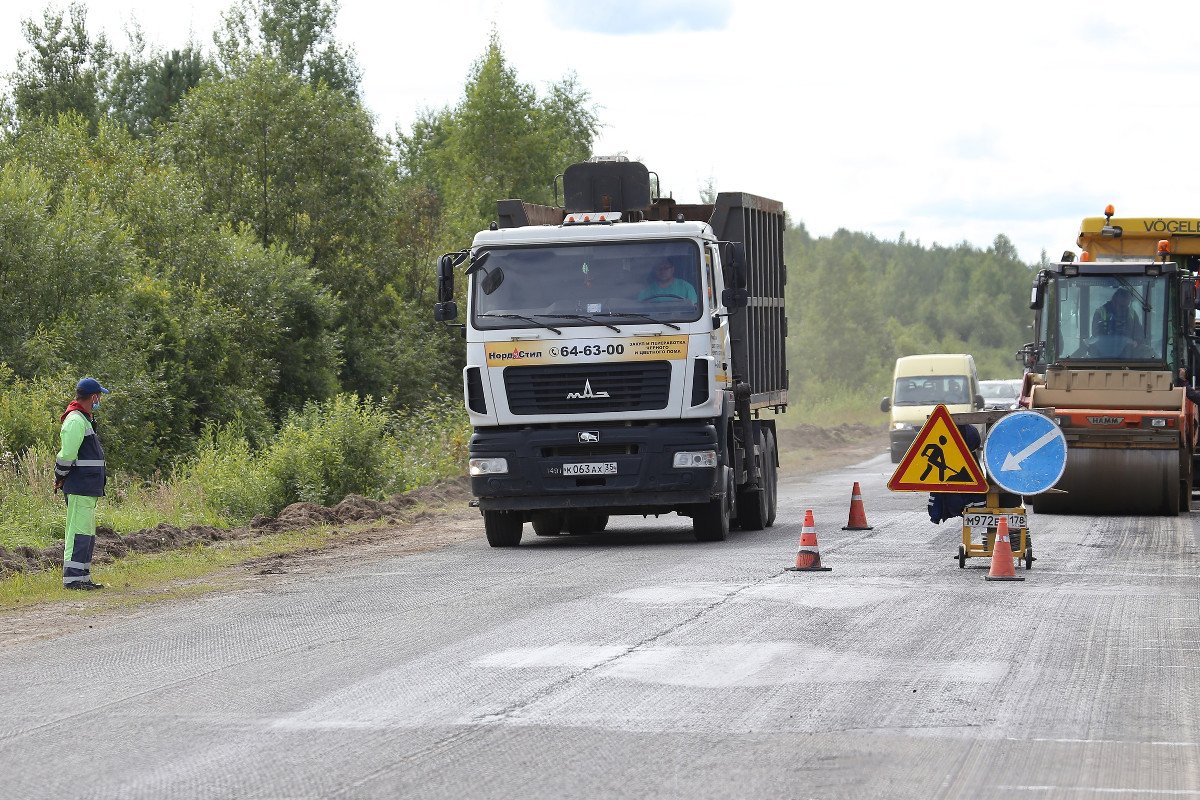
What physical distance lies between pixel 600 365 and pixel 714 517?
2219 millimetres

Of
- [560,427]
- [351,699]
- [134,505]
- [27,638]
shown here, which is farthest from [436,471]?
[351,699]

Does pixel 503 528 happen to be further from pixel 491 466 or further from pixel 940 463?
pixel 940 463

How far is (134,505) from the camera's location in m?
22.3

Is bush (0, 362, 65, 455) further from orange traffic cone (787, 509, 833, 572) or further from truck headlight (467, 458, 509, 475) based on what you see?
orange traffic cone (787, 509, 833, 572)

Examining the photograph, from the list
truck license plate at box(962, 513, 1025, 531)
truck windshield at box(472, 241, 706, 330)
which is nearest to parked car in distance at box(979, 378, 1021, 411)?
truck windshield at box(472, 241, 706, 330)

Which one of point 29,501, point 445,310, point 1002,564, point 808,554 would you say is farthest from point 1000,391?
point 1002,564

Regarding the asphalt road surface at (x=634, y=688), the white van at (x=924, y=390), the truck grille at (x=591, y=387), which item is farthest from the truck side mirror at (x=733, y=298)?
the white van at (x=924, y=390)

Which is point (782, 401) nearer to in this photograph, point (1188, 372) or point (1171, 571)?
point (1188, 372)

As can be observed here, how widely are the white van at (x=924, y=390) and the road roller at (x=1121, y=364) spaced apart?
37.7ft

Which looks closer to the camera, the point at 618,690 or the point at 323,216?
the point at 618,690

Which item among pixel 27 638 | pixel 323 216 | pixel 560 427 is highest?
pixel 323 216

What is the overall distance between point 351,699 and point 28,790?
85.6 inches

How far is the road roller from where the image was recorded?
20578 mm

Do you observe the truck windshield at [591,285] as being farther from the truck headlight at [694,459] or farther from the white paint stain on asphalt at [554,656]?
the white paint stain on asphalt at [554,656]
